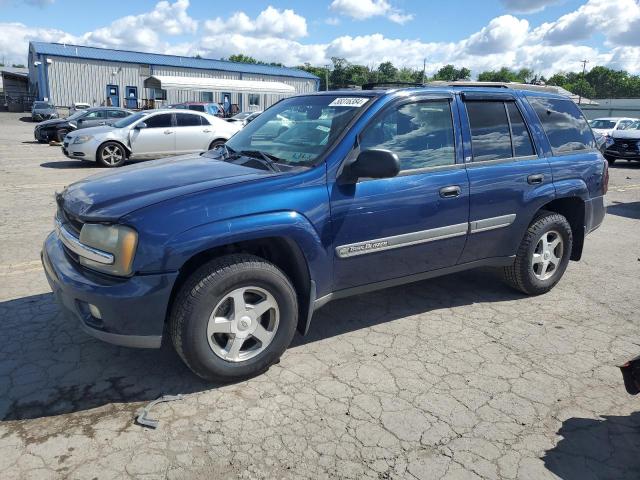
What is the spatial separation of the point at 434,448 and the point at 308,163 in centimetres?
189

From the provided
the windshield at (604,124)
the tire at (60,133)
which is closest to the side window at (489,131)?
the windshield at (604,124)

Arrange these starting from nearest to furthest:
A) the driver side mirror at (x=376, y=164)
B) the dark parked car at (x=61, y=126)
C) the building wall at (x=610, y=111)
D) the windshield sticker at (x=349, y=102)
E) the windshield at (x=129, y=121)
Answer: the driver side mirror at (x=376, y=164), the windshield sticker at (x=349, y=102), the windshield at (x=129, y=121), the dark parked car at (x=61, y=126), the building wall at (x=610, y=111)

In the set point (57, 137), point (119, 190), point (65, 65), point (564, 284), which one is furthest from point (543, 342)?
point (65, 65)

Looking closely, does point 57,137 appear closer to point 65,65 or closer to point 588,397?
point 588,397

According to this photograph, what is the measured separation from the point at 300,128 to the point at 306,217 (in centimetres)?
101

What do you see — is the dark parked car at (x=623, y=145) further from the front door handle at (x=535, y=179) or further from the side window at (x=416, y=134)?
the side window at (x=416, y=134)

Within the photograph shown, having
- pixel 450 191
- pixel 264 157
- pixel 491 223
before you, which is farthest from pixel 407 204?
pixel 264 157

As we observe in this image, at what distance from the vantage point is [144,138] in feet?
43.5

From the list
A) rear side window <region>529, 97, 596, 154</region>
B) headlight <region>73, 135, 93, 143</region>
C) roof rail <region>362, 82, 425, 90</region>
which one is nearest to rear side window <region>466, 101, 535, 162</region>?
rear side window <region>529, 97, 596, 154</region>

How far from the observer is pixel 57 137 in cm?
1975

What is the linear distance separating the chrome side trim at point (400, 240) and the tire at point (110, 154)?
11.0 meters

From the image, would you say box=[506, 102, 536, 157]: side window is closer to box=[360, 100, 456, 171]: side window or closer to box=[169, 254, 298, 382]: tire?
box=[360, 100, 456, 171]: side window

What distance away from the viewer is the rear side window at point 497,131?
4129 mm

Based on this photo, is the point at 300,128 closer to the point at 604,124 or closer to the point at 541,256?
the point at 541,256
